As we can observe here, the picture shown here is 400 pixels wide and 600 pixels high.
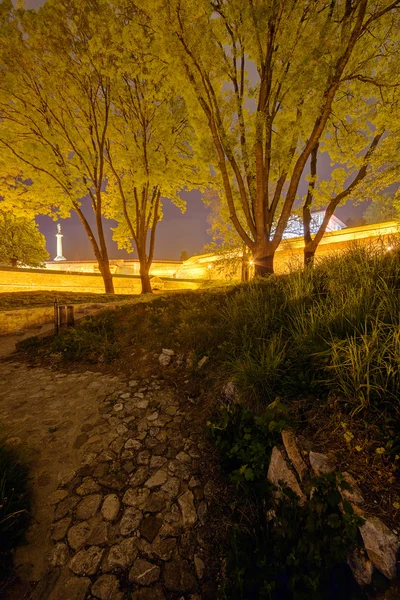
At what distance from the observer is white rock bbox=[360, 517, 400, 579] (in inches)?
44.9

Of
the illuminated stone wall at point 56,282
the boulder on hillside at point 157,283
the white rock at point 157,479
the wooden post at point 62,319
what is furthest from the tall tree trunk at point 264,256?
the illuminated stone wall at point 56,282

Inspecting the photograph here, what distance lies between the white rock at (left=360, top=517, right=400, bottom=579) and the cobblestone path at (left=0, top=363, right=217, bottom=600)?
1007 mm

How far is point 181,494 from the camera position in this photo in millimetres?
1988

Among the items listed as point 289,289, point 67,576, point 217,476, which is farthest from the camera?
point 289,289

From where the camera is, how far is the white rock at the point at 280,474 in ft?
5.38

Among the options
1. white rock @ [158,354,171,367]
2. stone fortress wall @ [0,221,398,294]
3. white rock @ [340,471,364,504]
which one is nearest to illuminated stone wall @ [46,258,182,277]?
stone fortress wall @ [0,221,398,294]

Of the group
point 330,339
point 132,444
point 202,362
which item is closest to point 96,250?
point 202,362

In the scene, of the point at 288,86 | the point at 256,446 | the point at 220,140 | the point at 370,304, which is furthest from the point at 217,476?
the point at 288,86

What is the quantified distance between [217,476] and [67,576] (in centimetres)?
124

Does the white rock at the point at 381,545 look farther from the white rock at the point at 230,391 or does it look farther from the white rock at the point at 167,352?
the white rock at the point at 167,352

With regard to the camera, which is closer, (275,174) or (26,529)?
(26,529)

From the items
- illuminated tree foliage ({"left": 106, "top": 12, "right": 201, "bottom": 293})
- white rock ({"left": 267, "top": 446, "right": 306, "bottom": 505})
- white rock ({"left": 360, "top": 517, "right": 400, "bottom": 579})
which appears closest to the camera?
white rock ({"left": 360, "top": 517, "right": 400, "bottom": 579})

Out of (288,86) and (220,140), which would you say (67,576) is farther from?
(288,86)

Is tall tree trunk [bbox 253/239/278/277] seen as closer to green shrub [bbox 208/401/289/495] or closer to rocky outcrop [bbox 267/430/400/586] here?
green shrub [bbox 208/401/289/495]
